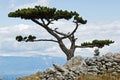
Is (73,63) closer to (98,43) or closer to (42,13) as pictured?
(42,13)

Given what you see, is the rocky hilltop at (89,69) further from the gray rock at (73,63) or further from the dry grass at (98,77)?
the gray rock at (73,63)

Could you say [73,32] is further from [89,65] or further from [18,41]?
[89,65]

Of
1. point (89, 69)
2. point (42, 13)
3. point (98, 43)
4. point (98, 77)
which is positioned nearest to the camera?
point (98, 77)

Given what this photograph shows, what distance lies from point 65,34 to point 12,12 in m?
6.79

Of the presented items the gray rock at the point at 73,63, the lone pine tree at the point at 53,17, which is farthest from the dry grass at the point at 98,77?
the lone pine tree at the point at 53,17

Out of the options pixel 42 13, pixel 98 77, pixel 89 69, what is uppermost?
pixel 42 13

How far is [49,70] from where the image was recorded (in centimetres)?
2019

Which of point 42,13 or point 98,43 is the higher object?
point 42,13

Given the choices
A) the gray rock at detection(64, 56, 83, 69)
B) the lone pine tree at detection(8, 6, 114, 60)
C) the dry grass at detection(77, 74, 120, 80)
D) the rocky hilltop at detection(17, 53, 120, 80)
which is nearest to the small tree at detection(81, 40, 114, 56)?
the lone pine tree at detection(8, 6, 114, 60)

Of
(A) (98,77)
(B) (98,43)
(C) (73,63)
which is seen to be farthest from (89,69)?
(B) (98,43)

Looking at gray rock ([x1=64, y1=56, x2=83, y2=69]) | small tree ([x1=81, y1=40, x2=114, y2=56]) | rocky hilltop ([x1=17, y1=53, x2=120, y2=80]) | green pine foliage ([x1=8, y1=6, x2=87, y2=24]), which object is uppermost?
green pine foliage ([x1=8, y1=6, x2=87, y2=24])

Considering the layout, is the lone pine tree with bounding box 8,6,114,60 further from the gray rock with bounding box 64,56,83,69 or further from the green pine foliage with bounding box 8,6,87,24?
the gray rock with bounding box 64,56,83,69

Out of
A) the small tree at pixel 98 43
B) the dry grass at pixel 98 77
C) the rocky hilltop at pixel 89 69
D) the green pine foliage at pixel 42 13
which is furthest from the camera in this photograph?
the small tree at pixel 98 43

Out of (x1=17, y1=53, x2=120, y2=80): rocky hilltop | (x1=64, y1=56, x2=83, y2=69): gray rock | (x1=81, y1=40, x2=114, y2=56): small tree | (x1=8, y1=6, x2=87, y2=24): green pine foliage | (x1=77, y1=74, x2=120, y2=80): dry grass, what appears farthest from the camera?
(x1=81, y1=40, x2=114, y2=56): small tree
